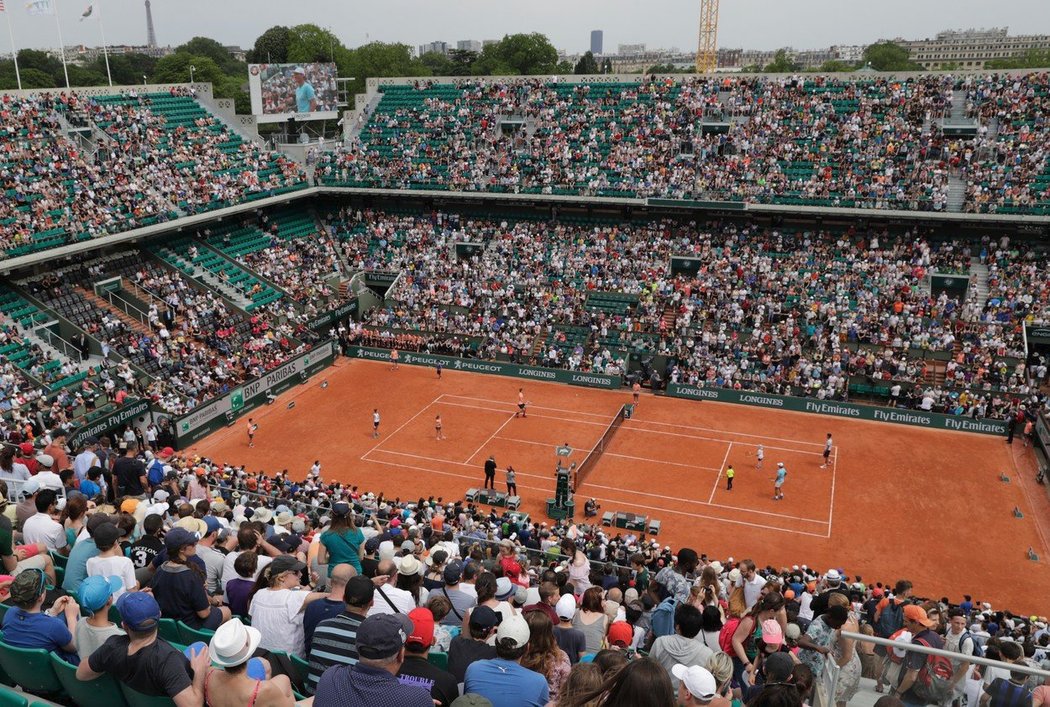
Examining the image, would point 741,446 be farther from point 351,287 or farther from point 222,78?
point 222,78

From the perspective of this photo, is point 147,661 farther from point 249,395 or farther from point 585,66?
point 585,66

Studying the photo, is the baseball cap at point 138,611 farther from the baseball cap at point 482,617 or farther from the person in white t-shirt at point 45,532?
the person in white t-shirt at point 45,532

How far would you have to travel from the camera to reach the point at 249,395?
39469 mm

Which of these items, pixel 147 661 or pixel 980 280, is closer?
pixel 147 661

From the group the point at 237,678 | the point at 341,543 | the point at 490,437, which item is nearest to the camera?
the point at 237,678

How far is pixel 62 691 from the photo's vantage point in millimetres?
8039

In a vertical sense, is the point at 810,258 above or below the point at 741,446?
above

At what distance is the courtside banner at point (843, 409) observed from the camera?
1444 inches

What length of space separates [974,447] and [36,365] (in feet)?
136

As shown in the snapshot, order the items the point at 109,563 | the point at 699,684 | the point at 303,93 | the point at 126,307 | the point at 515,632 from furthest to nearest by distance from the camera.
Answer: the point at 303,93, the point at 126,307, the point at 109,563, the point at 515,632, the point at 699,684

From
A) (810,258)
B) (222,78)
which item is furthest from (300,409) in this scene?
(222,78)

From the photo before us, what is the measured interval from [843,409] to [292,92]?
44247 mm

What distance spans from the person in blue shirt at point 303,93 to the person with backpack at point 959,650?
182ft

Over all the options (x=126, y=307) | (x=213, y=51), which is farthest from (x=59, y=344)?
(x=213, y=51)
